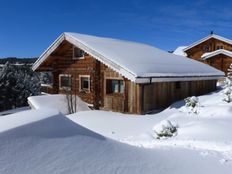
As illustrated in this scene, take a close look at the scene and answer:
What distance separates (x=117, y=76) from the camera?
15.5 metres

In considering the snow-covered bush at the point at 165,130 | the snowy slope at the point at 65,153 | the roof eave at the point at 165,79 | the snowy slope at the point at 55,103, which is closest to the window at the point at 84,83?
the snowy slope at the point at 55,103

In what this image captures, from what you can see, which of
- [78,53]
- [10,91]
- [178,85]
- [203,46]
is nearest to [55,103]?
[78,53]

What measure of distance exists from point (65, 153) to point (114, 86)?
1300 centimetres

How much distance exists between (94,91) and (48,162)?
14.0 metres

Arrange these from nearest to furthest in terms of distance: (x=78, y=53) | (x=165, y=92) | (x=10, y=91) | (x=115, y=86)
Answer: (x=165, y=92), (x=115, y=86), (x=78, y=53), (x=10, y=91)

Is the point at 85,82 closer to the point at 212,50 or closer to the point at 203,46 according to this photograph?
the point at 212,50

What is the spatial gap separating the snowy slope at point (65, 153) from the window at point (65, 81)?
15.9m

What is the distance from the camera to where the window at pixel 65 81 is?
19.9m

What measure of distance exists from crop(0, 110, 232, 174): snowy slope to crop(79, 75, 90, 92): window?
13.8 meters

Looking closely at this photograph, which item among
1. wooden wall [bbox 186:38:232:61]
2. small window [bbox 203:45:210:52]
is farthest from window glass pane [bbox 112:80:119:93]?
small window [bbox 203:45:210:52]

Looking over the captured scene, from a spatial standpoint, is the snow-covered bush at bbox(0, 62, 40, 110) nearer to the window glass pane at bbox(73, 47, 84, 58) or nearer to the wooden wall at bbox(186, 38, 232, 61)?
the wooden wall at bbox(186, 38, 232, 61)

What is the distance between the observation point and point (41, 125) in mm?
3555

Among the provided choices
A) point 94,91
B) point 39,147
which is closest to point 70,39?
point 94,91

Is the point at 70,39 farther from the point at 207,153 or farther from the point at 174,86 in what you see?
the point at 207,153
